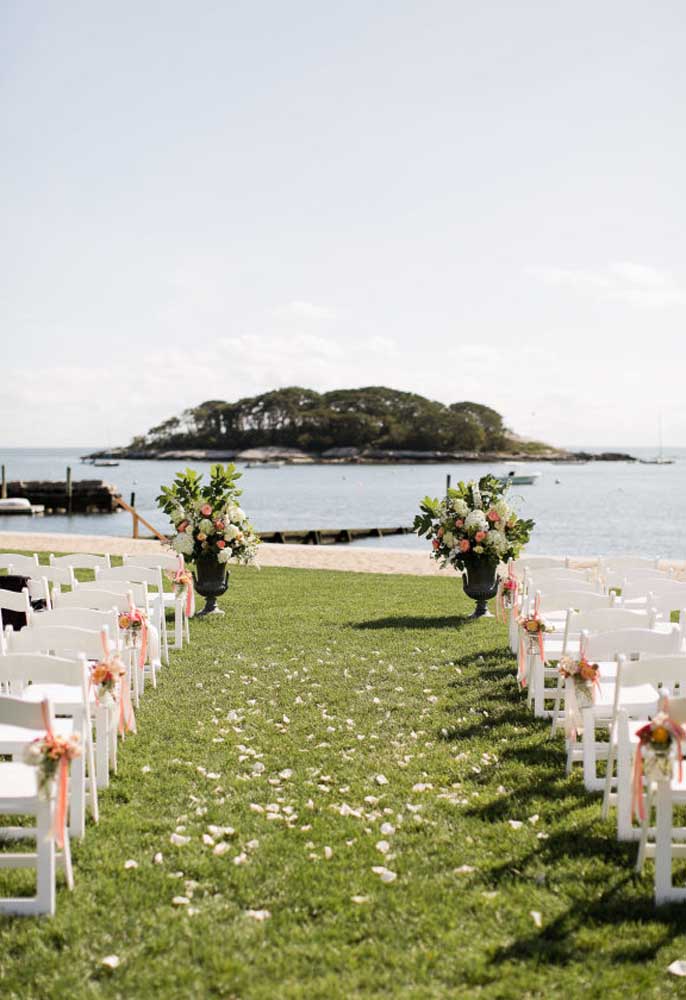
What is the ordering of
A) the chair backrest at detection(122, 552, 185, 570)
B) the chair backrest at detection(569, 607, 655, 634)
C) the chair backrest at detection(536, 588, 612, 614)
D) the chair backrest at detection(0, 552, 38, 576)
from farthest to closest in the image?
the chair backrest at detection(122, 552, 185, 570), the chair backrest at detection(0, 552, 38, 576), the chair backrest at detection(536, 588, 612, 614), the chair backrest at detection(569, 607, 655, 634)

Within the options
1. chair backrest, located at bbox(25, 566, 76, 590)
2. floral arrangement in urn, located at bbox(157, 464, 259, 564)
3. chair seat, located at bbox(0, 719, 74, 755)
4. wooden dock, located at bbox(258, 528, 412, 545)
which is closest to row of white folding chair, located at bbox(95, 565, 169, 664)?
chair backrest, located at bbox(25, 566, 76, 590)

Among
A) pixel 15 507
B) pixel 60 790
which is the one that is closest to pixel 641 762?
pixel 60 790

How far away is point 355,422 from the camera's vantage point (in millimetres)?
183000

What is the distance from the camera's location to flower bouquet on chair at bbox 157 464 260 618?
12273 millimetres

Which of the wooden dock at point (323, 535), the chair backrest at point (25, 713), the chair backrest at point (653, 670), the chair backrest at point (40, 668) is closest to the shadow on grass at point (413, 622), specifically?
the chair backrest at point (653, 670)

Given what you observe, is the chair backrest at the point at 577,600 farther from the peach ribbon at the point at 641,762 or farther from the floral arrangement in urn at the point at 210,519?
the floral arrangement in urn at the point at 210,519

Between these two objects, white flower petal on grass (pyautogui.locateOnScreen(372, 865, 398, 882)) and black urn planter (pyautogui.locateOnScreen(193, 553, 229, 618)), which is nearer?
white flower petal on grass (pyautogui.locateOnScreen(372, 865, 398, 882))

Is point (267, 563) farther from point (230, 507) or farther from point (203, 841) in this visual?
point (203, 841)

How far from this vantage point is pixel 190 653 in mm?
10281

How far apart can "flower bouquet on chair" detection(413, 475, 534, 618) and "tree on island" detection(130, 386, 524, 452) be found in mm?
167167

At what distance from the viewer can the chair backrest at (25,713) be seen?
13.8 ft

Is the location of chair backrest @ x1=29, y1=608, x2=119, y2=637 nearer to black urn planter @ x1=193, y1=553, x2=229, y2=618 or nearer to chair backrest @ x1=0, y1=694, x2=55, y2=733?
chair backrest @ x1=0, y1=694, x2=55, y2=733

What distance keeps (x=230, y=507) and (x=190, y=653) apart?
2.65m

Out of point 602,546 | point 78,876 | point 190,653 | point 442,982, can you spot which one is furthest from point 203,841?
point 602,546
